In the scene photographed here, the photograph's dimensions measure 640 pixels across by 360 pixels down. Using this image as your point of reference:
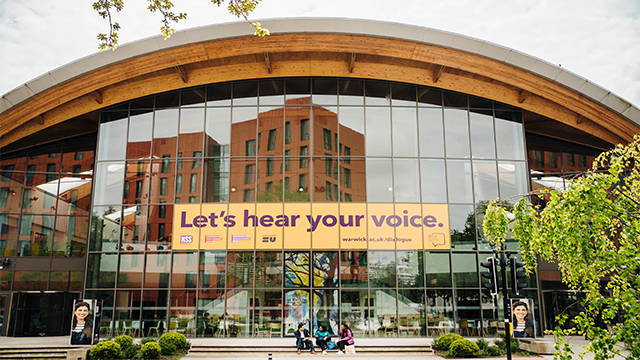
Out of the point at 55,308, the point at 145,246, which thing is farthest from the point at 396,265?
the point at 55,308

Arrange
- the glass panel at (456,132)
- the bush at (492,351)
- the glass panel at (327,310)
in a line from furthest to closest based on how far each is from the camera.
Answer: the glass panel at (456,132) < the glass panel at (327,310) < the bush at (492,351)

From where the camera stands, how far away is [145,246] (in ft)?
69.3

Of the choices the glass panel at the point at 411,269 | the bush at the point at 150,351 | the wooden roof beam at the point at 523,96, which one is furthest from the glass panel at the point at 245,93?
the wooden roof beam at the point at 523,96

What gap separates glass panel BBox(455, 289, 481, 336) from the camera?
2020 cm

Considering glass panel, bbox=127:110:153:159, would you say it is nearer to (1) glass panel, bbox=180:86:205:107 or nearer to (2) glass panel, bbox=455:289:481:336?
(1) glass panel, bbox=180:86:205:107

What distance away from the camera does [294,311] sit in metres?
20.2

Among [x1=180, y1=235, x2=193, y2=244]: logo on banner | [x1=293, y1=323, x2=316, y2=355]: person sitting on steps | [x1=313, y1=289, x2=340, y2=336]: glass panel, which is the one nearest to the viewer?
[x1=293, y1=323, x2=316, y2=355]: person sitting on steps

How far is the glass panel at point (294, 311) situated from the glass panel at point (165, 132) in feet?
29.1

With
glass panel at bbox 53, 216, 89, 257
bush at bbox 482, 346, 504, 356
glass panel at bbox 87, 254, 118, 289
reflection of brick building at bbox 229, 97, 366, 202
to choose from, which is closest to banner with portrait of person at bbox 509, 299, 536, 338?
bush at bbox 482, 346, 504, 356

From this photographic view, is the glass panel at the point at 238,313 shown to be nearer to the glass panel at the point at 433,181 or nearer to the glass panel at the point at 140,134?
the glass panel at the point at 140,134

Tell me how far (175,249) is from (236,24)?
408 inches

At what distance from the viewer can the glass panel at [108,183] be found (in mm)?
21922

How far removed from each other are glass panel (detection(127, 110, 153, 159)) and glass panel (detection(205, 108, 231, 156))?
2914mm

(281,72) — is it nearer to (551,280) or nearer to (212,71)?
(212,71)
